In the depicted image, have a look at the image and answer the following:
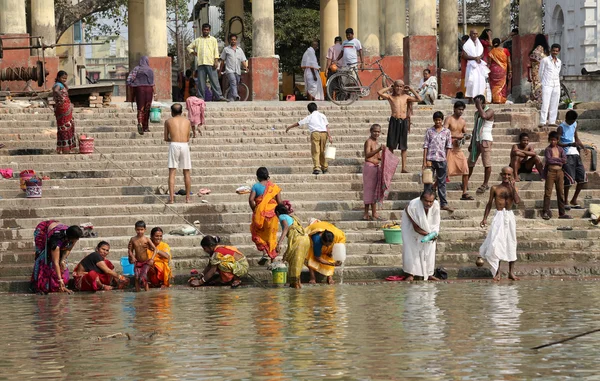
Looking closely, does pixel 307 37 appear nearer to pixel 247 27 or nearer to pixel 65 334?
pixel 247 27

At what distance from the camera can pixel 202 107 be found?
2175cm

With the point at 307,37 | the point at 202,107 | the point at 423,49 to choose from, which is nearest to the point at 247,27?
the point at 307,37

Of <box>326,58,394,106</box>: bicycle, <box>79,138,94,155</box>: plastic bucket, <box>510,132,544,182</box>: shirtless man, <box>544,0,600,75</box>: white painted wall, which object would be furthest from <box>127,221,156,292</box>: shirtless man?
<box>544,0,600,75</box>: white painted wall

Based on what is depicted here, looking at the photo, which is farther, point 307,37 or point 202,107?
point 307,37

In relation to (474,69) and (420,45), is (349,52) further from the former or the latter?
(474,69)

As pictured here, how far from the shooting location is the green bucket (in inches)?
684

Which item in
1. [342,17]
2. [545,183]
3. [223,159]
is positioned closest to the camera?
[545,183]

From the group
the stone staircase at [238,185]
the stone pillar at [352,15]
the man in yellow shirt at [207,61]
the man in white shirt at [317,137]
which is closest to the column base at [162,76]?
the man in yellow shirt at [207,61]

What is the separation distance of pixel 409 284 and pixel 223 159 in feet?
A: 18.4

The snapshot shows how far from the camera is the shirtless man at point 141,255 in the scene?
51.8 feet

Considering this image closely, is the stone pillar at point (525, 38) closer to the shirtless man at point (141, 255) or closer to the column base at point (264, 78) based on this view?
the column base at point (264, 78)

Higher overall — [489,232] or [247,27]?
[247,27]

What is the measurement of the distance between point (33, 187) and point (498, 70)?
32.8ft

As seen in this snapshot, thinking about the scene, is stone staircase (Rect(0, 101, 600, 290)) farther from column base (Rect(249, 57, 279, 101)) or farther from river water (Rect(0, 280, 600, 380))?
column base (Rect(249, 57, 279, 101))
